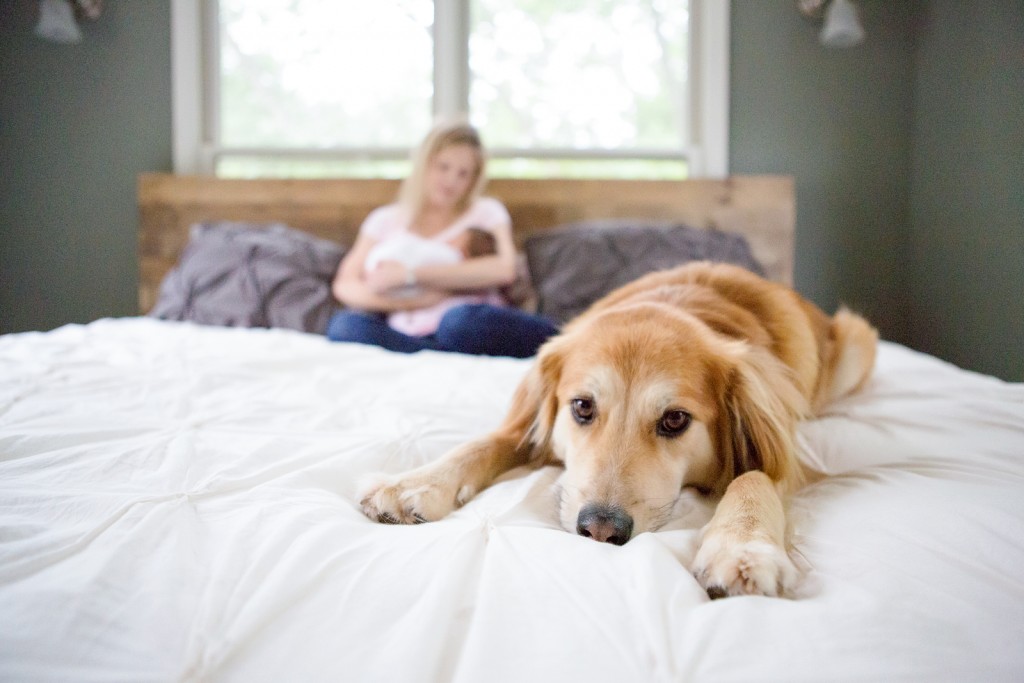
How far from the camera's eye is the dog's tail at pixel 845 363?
5.45 feet

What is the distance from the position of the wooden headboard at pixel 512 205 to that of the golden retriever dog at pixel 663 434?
6.77 ft

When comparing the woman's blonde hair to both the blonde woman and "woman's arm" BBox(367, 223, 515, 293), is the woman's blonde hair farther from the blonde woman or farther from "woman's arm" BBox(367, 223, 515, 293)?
"woman's arm" BBox(367, 223, 515, 293)

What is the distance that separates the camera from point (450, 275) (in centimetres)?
262

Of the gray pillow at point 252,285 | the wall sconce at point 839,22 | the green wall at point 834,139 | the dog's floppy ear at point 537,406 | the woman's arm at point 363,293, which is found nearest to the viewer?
the dog's floppy ear at point 537,406

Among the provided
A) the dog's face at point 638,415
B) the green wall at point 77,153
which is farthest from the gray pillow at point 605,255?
the green wall at point 77,153

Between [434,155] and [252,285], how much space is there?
96cm

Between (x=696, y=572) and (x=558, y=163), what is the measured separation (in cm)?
328

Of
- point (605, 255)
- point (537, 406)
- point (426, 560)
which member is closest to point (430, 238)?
point (605, 255)

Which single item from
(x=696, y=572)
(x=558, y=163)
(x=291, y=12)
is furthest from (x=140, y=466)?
(x=291, y=12)

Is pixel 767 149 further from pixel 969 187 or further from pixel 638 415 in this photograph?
pixel 638 415

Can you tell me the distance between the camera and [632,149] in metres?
3.78

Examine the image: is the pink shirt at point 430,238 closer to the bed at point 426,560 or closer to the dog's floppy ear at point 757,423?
the bed at point 426,560

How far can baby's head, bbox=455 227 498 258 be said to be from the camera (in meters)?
2.82

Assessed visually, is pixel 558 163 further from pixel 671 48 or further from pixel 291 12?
pixel 291 12
